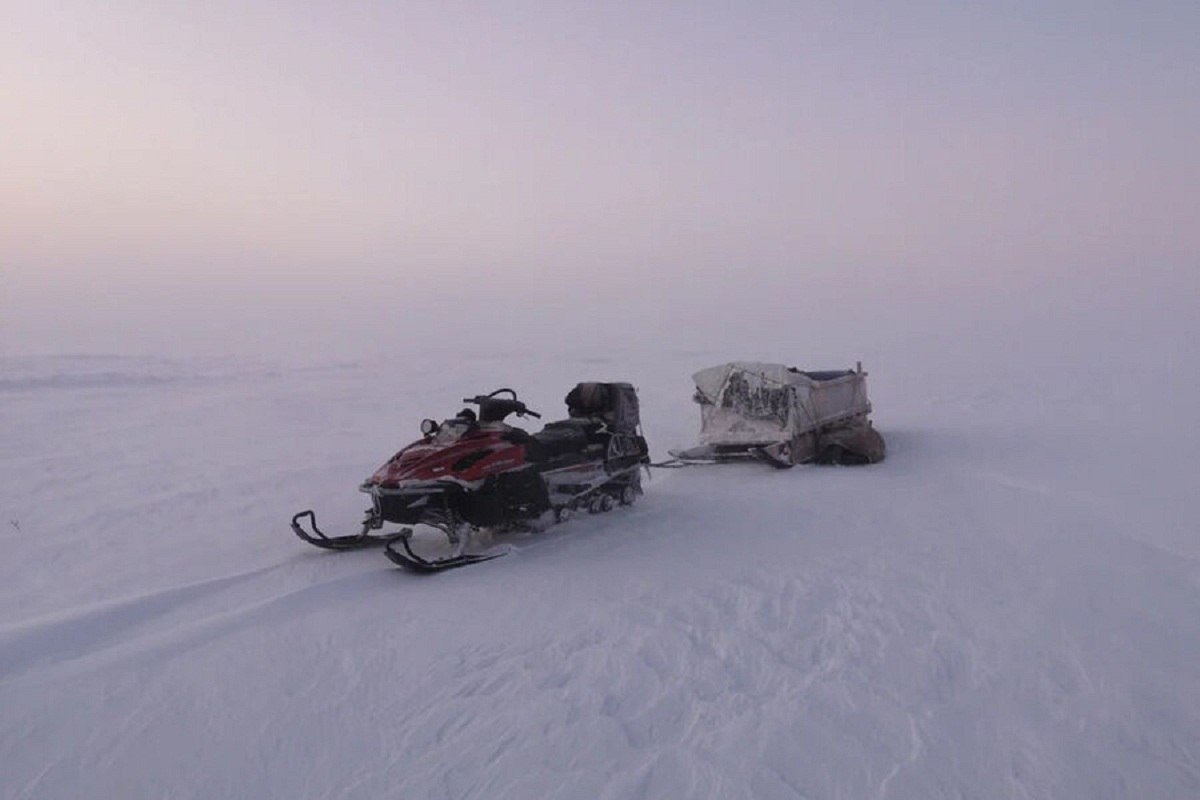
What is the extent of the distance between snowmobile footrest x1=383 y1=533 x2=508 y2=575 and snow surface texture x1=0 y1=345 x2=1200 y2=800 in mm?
118

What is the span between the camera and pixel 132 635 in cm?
468

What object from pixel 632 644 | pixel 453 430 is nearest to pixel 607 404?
pixel 453 430

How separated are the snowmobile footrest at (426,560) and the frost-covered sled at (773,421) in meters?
5.39

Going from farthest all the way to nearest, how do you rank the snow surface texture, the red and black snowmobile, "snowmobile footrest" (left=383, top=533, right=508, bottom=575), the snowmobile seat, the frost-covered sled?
1. the frost-covered sled
2. the snowmobile seat
3. the red and black snowmobile
4. "snowmobile footrest" (left=383, top=533, right=508, bottom=575)
5. the snow surface texture

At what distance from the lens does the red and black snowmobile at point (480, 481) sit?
6113mm

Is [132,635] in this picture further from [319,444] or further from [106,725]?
[319,444]

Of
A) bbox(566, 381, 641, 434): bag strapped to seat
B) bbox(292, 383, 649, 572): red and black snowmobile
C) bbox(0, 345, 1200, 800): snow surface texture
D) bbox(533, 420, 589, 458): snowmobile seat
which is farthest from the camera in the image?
bbox(566, 381, 641, 434): bag strapped to seat

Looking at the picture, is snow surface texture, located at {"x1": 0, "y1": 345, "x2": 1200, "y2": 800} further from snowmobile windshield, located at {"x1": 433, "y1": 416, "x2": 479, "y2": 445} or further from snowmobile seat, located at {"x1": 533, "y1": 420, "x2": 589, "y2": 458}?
snowmobile windshield, located at {"x1": 433, "y1": 416, "x2": 479, "y2": 445}

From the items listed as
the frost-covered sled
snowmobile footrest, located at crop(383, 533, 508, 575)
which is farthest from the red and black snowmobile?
the frost-covered sled

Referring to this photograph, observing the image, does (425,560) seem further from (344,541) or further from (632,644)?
(632,644)

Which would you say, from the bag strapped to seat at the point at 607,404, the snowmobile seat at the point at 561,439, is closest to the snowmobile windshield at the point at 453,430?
the snowmobile seat at the point at 561,439

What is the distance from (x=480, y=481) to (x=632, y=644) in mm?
2185

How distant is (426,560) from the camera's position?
6.29 meters

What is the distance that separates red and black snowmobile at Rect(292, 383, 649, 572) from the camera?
611 cm
